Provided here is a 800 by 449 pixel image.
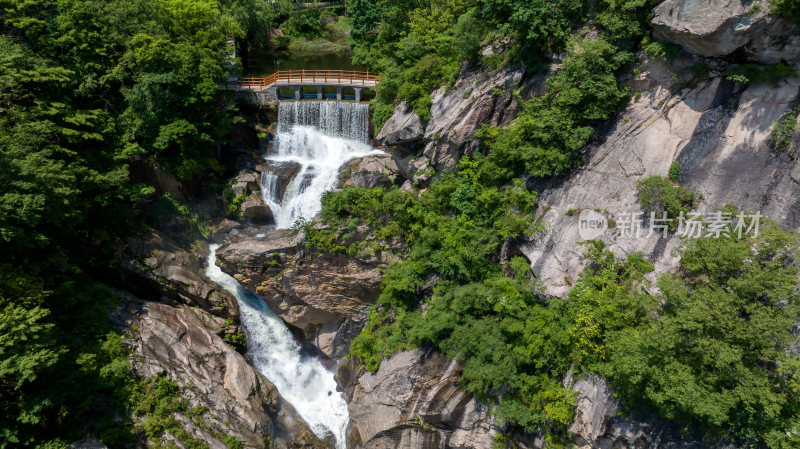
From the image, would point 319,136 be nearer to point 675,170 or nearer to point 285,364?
point 285,364

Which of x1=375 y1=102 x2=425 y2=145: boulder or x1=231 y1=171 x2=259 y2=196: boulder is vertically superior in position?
x1=375 y1=102 x2=425 y2=145: boulder

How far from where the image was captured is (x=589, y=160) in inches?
651

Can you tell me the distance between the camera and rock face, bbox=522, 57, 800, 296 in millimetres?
12898

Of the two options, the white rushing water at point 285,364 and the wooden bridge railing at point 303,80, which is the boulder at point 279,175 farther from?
the wooden bridge railing at point 303,80

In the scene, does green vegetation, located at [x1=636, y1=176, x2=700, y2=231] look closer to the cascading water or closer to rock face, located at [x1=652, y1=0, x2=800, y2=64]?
rock face, located at [x1=652, y1=0, x2=800, y2=64]

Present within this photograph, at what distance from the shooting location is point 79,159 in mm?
19172

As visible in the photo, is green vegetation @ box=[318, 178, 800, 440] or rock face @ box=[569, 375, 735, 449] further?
rock face @ box=[569, 375, 735, 449]

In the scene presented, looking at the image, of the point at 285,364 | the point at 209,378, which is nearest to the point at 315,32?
the point at 285,364

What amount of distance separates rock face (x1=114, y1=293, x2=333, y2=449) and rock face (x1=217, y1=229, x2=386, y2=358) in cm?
329

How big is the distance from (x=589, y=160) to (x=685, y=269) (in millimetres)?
5481

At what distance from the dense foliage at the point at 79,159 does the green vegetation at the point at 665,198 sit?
69.3 feet

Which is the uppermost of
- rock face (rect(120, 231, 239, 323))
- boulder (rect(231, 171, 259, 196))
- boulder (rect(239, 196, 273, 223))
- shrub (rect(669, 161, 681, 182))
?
shrub (rect(669, 161, 681, 182))

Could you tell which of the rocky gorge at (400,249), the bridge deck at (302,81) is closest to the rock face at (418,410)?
the rocky gorge at (400,249)

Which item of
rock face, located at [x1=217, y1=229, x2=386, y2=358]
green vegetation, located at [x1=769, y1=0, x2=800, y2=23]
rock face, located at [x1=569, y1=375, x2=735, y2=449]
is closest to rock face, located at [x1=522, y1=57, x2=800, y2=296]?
green vegetation, located at [x1=769, y1=0, x2=800, y2=23]
